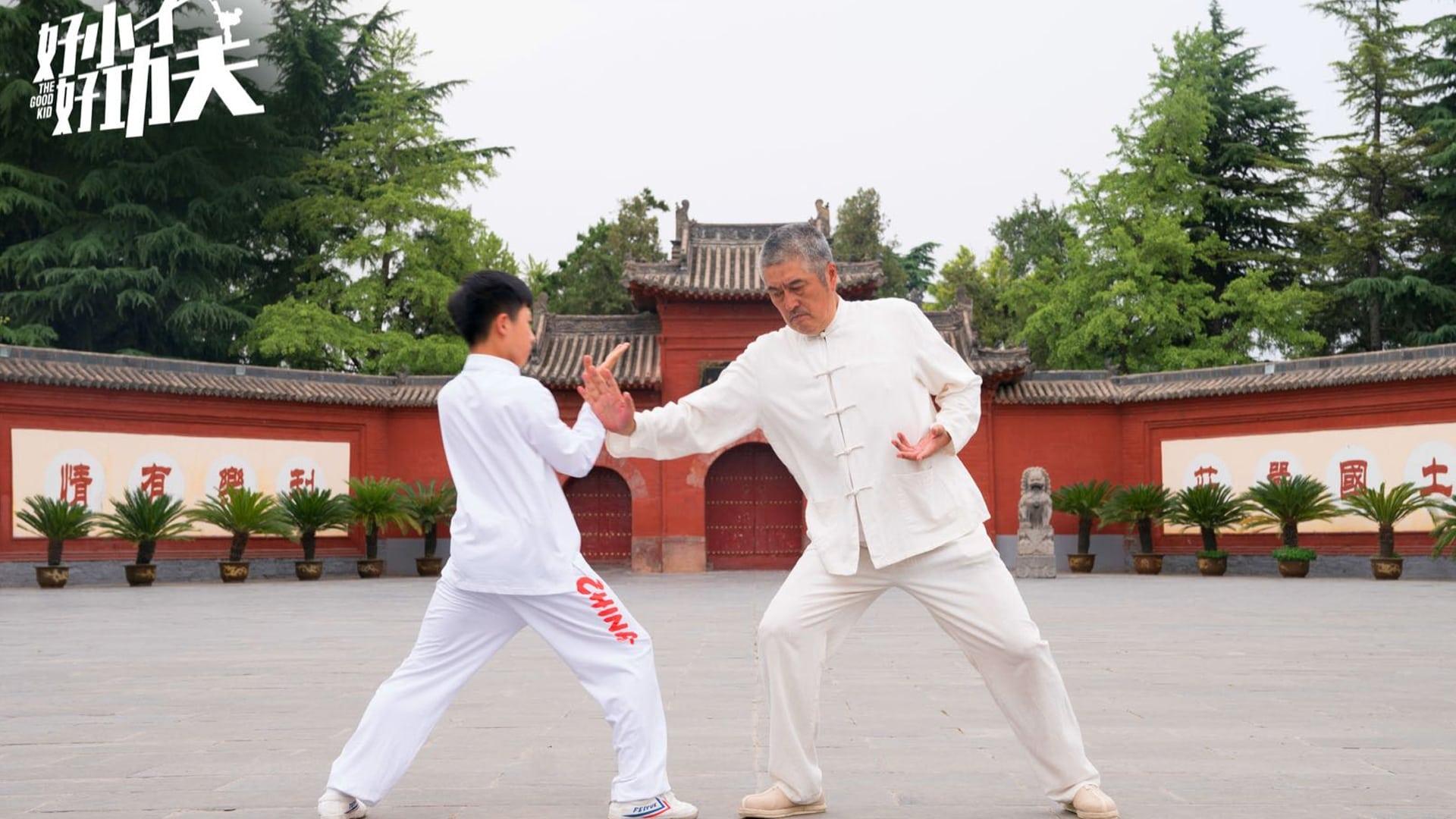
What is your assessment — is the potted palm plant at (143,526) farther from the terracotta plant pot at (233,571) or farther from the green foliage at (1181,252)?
the green foliage at (1181,252)

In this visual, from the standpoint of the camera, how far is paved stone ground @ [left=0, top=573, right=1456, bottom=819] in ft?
12.9

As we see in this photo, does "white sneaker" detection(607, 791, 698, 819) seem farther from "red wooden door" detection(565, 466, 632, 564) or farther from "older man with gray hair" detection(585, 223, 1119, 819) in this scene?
"red wooden door" detection(565, 466, 632, 564)

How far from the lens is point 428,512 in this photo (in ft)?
70.9

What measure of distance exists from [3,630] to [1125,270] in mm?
23071

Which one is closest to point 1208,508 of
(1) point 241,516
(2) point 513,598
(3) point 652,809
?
(1) point 241,516

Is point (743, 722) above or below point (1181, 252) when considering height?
below

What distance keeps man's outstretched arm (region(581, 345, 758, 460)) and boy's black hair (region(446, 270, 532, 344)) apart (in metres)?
0.30

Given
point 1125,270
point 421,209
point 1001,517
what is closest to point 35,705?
point 1001,517

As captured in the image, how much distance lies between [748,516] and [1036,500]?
572 cm

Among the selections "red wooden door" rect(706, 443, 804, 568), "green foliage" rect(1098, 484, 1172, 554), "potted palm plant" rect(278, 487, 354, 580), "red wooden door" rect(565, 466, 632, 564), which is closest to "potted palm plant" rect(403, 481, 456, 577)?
"potted palm plant" rect(278, 487, 354, 580)

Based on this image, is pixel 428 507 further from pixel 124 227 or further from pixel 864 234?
pixel 864 234

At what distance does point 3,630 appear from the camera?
10.7 m

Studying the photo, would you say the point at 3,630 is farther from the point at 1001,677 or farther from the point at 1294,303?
the point at 1294,303

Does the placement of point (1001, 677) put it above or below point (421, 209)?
below
